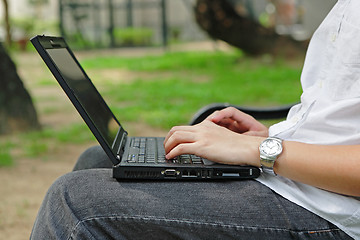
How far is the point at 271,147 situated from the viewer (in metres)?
1.14

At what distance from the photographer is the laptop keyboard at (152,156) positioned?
1242 millimetres

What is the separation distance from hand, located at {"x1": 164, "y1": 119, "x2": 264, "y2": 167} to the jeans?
69 millimetres

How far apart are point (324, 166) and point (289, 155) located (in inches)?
3.3

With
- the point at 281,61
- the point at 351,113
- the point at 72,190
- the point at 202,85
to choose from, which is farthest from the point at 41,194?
the point at 281,61

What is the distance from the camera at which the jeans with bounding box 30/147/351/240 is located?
107 cm

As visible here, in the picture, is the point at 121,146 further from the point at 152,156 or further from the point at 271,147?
the point at 271,147

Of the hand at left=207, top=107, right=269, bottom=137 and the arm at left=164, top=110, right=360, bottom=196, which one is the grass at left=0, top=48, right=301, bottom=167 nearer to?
the hand at left=207, top=107, right=269, bottom=137

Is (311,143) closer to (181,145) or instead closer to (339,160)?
(339,160)

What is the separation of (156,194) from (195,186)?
0.32 feet

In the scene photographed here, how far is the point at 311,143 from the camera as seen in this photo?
3.94 feet

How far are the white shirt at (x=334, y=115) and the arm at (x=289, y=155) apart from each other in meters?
0.05

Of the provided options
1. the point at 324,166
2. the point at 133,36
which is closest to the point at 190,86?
the point at 324,166

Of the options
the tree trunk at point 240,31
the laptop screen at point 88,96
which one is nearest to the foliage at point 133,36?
the tree trunk at point 240,31

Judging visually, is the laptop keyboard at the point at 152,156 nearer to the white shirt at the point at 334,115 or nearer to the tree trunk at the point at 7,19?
the white shirt at the point at 334,115
